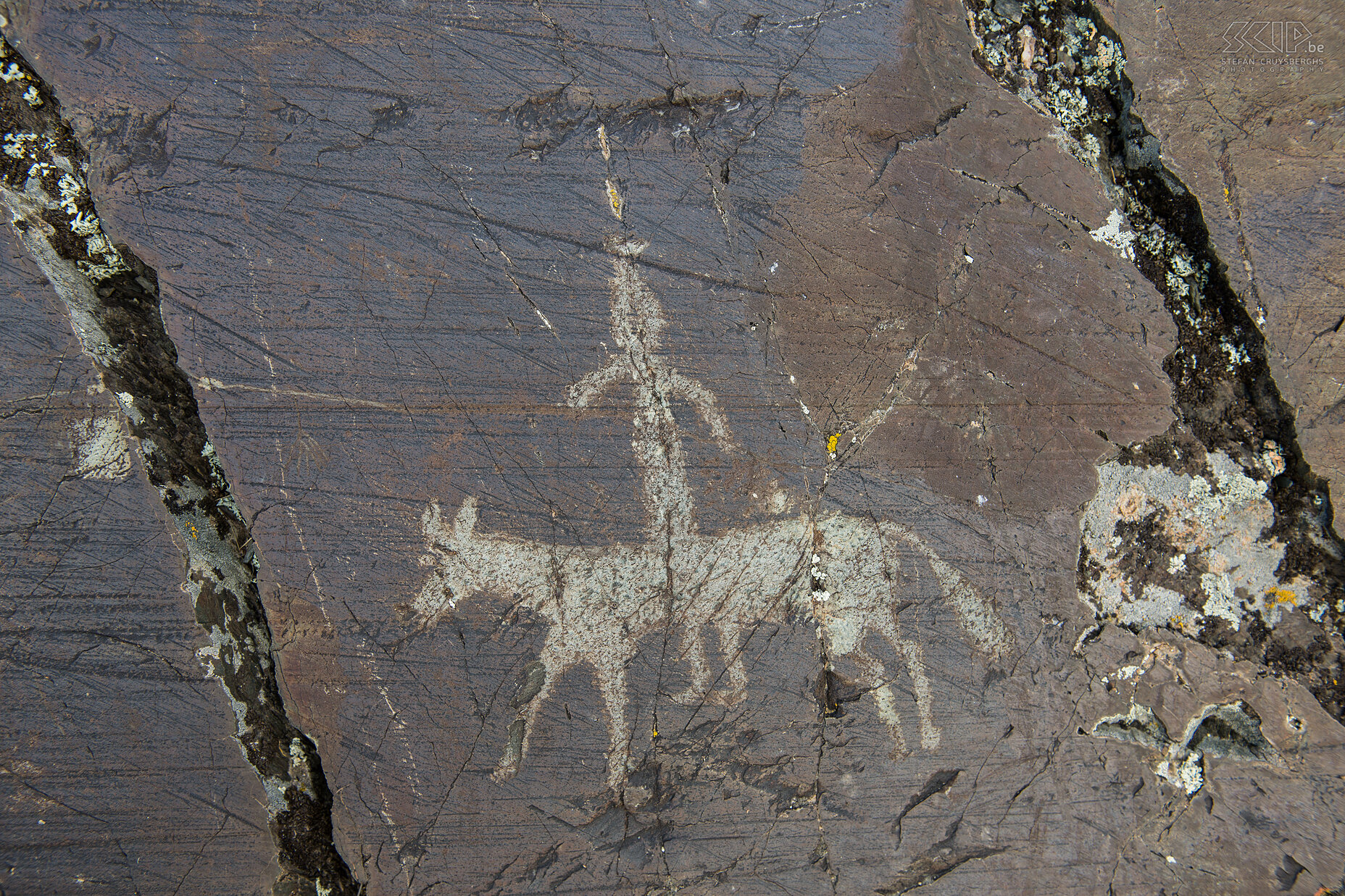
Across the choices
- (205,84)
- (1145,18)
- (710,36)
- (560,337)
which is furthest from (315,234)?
(1145,18)

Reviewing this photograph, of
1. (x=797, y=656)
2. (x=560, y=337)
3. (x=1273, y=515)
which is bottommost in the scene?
(x=797, y=656)

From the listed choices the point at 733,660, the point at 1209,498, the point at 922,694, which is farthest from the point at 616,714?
the point at 1209,498

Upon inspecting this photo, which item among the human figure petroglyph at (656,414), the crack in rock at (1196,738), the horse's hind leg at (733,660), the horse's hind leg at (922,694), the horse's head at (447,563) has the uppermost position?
the human figure petroglyph at (656,414)

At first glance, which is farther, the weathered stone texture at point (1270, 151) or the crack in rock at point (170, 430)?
the weathered stone texture at point (1270, 151)

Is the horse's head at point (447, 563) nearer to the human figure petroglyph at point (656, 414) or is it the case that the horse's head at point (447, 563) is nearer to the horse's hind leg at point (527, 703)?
the horse's hind leg at point (527, 703)

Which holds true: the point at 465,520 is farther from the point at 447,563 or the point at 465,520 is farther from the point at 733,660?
the point at 733,660

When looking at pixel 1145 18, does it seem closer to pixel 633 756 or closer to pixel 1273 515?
pixel 1273 515

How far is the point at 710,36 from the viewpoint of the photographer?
1916 millimetres

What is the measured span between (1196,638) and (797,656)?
4.11 ft

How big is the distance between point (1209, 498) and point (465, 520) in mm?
2317

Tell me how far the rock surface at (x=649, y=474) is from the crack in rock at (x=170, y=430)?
0.11 feet

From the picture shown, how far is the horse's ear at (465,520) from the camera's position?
1.84 metres

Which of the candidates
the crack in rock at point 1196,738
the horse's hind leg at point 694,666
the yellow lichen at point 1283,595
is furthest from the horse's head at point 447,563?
the yellow lichen at point 1283,595

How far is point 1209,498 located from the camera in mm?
1922
